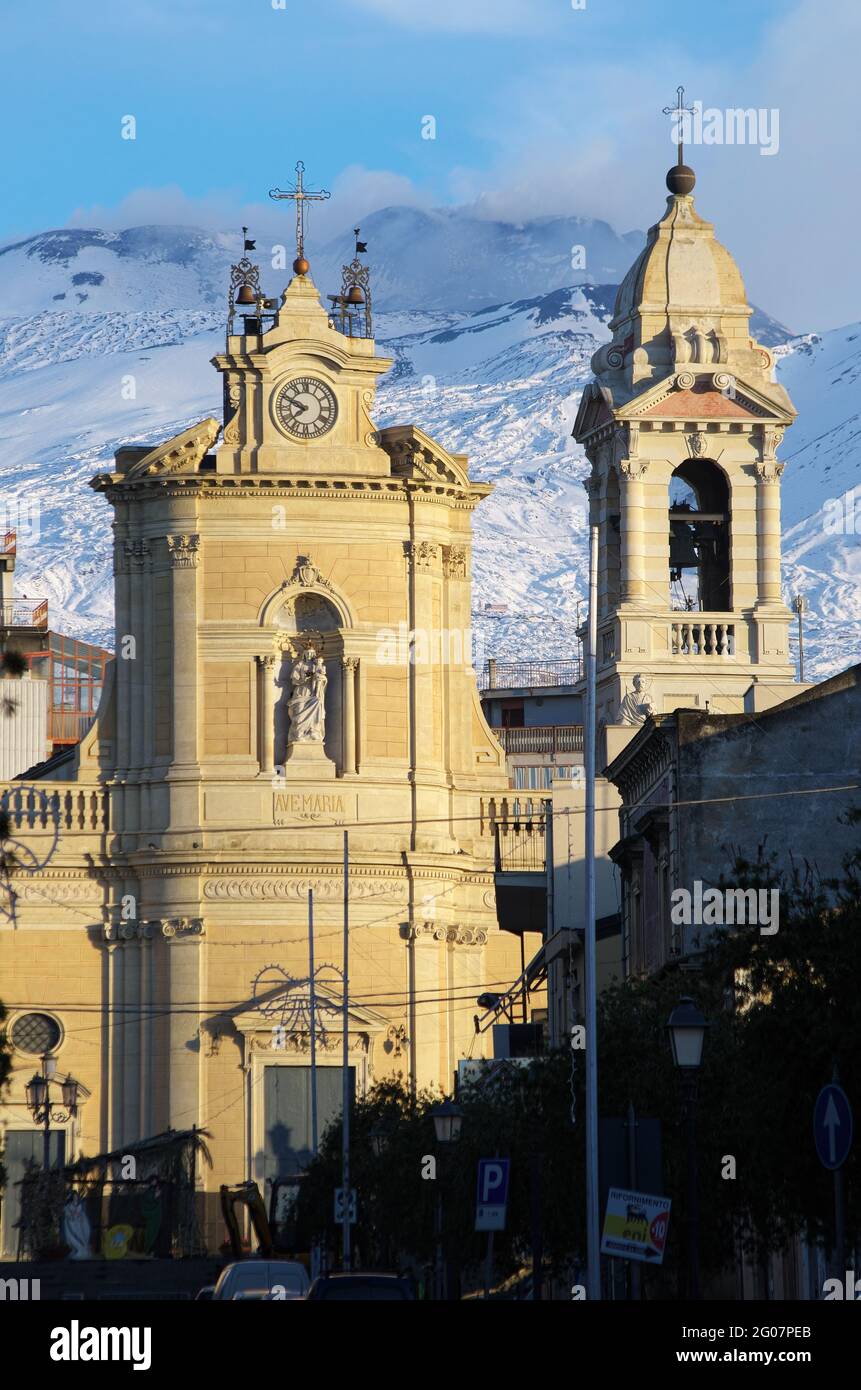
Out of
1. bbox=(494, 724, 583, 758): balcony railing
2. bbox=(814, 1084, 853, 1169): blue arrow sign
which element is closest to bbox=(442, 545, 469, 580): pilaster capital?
bbox=(494, 724, 583, 758): balcony railing

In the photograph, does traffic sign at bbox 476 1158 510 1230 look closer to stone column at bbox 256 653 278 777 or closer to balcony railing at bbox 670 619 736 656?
balcony railing at bbox 670 619 736 656

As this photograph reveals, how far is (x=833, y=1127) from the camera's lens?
2788 cm

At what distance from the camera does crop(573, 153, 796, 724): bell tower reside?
239 feet

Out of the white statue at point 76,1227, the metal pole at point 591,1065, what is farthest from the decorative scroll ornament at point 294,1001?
the metal pole at point 591,1065

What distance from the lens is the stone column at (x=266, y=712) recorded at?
82812mm

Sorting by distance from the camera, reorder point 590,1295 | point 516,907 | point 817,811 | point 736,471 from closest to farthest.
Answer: point 590,1295
point 817,811
point 736,471
point 516,907

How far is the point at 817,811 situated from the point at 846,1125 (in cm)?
2859

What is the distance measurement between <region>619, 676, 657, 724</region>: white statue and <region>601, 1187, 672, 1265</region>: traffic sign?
132 feet

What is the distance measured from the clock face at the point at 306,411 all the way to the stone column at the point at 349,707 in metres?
6.12

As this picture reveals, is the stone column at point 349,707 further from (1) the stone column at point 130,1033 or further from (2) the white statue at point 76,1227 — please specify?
(2) the white statue at point 76,1227

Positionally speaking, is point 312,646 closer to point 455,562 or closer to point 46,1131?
point 455,562
